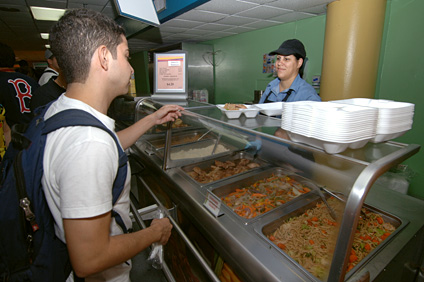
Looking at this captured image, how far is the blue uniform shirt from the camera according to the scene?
2.41 meters

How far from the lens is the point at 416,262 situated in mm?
1405

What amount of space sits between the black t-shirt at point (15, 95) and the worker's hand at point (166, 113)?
2.08m

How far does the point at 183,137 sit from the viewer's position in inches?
117

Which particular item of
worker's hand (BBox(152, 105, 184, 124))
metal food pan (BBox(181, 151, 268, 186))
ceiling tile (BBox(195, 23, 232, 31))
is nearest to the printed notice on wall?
worker's hand (BBox(152, 105, 184, 124))

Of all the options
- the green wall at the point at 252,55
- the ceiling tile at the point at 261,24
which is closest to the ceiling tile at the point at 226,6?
the ceiling tile at the point at 261,24

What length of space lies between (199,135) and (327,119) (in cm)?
226

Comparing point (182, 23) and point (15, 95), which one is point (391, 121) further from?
point (182, 23)

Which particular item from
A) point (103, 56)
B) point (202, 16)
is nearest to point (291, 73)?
point (103, 56)

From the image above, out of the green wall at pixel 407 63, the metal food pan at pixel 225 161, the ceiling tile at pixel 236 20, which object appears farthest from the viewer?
the ceiling tile at pixel 236 20

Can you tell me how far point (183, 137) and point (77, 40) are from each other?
81.6 inches

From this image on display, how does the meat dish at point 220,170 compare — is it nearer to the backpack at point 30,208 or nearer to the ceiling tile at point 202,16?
the backpack at point 30,208

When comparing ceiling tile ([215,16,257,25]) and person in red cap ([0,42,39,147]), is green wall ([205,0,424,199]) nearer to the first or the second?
ceiling tile ([215,16,257,25])

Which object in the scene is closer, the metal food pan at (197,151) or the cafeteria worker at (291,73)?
the metal food pan at (197,151)

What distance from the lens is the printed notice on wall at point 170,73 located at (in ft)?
7.48
